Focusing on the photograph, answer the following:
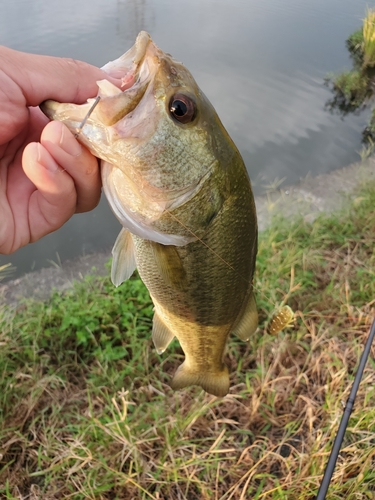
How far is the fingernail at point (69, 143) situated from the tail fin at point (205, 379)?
1.23m

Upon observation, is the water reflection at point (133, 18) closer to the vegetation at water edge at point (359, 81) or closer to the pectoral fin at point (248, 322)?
the vegetation at water edge at point (359, 81)

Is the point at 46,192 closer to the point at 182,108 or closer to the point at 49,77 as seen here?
the point at 49,77

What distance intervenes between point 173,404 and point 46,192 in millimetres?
1967

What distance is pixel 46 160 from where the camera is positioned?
138 cm

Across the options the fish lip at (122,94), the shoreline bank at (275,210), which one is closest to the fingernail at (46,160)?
the fish lip at (122,94)

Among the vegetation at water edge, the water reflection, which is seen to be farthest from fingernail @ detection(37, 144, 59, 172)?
the water reflection

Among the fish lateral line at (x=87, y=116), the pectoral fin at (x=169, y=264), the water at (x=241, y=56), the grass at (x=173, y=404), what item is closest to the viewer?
the fish lateral line at (x=87, y=116)

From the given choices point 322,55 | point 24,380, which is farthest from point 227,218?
point 322,55

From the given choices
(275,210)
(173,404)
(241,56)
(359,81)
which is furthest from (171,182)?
(359,81)

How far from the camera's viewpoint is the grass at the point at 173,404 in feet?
7.70

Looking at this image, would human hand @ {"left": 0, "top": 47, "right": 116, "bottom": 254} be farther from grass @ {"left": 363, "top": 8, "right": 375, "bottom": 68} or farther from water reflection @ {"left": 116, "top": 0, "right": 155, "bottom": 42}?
grass @ {"left": 363, "top": 8, "right": 375, "bottom": 68}

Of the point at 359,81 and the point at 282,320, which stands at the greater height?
the point at 359,81

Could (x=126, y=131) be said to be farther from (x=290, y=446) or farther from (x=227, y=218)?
(x=290, y=446)

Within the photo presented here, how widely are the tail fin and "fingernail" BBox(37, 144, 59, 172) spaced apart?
3.96ft
